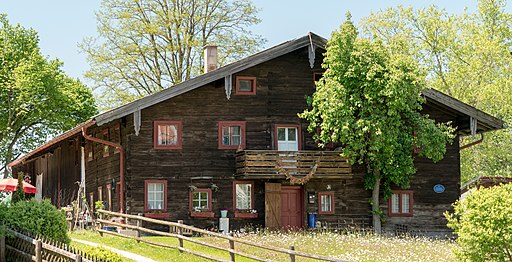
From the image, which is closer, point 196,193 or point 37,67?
point 196,193

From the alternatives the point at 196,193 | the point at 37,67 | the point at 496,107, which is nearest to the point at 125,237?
the point at 196,193

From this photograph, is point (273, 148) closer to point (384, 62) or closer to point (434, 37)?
point (384, 62)

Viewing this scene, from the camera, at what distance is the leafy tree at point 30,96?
6159cm

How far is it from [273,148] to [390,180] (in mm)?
5188

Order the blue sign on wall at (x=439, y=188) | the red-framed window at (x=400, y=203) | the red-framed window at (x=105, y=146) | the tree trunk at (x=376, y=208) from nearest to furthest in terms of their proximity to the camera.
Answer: the tree trunk at (x=376, y=208) < the red-framed window at (x=400, y=203) < the blue sign on wall at (x=439, y=188) < the red-framed window at (x=105, y=146)

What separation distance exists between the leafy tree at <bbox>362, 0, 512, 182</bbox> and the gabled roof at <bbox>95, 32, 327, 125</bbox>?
52.6ft

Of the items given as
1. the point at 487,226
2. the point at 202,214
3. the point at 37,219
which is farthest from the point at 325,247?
the point at 37,219

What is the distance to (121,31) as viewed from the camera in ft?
182

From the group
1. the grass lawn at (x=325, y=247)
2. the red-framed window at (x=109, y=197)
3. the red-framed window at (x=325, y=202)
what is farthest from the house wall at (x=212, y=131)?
the red-framed window at (x=109, y=197)

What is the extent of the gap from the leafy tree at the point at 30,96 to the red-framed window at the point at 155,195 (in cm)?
2746

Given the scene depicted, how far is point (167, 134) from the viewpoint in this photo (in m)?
36.7

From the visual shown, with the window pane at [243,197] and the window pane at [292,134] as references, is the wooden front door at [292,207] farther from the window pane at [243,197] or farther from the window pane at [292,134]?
the window pane at [292,134]

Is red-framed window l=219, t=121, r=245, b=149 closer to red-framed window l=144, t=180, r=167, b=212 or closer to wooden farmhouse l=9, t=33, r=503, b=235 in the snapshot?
wooden farmhouse l=9, t=33, r=503, b=235

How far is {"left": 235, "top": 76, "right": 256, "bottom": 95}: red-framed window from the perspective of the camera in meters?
37.7
